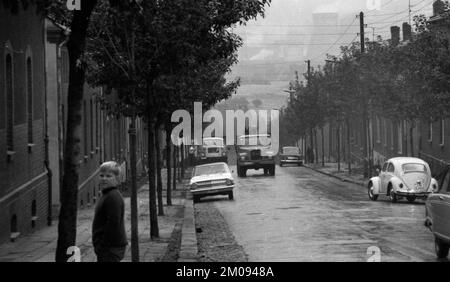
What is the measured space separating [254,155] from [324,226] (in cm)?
3039

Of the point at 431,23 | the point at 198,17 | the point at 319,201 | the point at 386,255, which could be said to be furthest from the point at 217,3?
the point at 431,23

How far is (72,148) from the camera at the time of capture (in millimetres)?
9703

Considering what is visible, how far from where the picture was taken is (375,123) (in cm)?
6594

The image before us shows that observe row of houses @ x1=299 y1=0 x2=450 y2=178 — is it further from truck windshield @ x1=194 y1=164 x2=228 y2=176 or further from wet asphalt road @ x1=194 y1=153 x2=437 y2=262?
truck windshield @ x1=194 y1=164 x2=228 y2=176

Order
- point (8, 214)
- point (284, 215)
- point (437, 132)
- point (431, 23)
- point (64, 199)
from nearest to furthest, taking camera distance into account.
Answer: point (64, 199), point (8, 214), point (284, 215), point (431, 23), point (437, 132)

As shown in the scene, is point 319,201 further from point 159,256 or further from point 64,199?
point 64,199

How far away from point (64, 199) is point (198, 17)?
30.2ft

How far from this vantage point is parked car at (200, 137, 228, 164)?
63.1m

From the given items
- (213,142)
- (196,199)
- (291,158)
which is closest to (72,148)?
(196,199)

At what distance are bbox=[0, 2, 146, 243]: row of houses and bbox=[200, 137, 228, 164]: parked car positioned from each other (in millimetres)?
31918

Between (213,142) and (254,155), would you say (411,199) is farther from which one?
(213,142)

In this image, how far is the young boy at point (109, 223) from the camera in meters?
8.91

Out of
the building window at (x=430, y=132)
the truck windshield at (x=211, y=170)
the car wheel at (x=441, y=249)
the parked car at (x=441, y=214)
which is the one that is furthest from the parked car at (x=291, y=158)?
the car wheel at (x=441, y=249)
